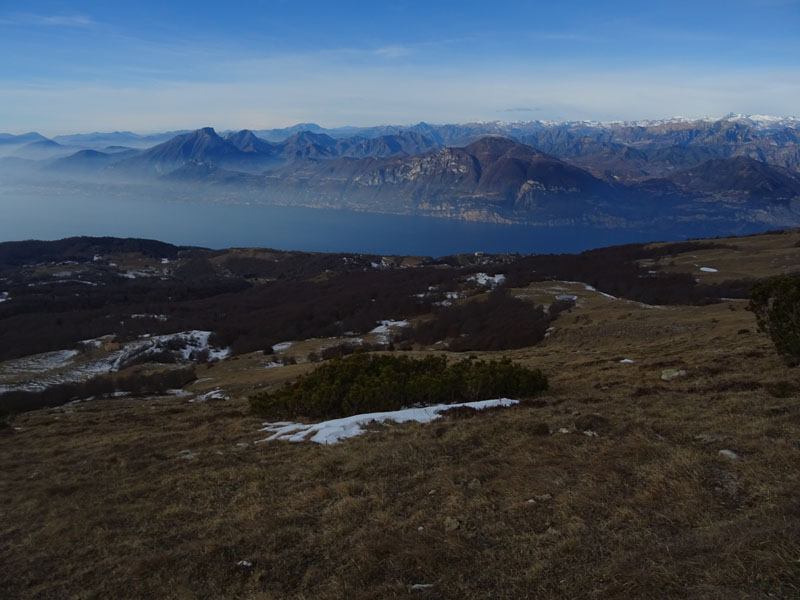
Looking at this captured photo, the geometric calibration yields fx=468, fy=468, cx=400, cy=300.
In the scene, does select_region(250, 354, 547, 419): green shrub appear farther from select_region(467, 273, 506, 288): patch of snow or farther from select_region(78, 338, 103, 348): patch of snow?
select_region(467, 273, 506, 288): patch of snow

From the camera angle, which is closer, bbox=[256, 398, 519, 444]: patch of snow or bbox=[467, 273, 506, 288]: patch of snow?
bbox=[256, 398, 519, 444]: patch of snow

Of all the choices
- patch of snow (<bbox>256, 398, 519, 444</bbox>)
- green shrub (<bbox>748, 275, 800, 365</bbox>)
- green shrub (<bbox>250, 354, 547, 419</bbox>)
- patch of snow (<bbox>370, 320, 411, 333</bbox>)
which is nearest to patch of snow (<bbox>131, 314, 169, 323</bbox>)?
patch of snow (<bbox>370, 320, 411, 333</bbox>)

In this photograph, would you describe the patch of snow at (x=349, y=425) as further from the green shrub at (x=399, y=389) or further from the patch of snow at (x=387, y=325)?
the patch of snow at (x=387, y=325)

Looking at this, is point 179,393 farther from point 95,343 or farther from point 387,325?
point 95,343

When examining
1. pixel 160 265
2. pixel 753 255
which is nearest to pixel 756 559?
pixel 753 255

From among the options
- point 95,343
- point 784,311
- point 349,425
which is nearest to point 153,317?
point 95,343

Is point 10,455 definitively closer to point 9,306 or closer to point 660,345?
point 660,345

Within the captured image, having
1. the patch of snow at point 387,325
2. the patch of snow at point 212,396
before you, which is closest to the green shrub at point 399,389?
the patch of snow at point 212,396
